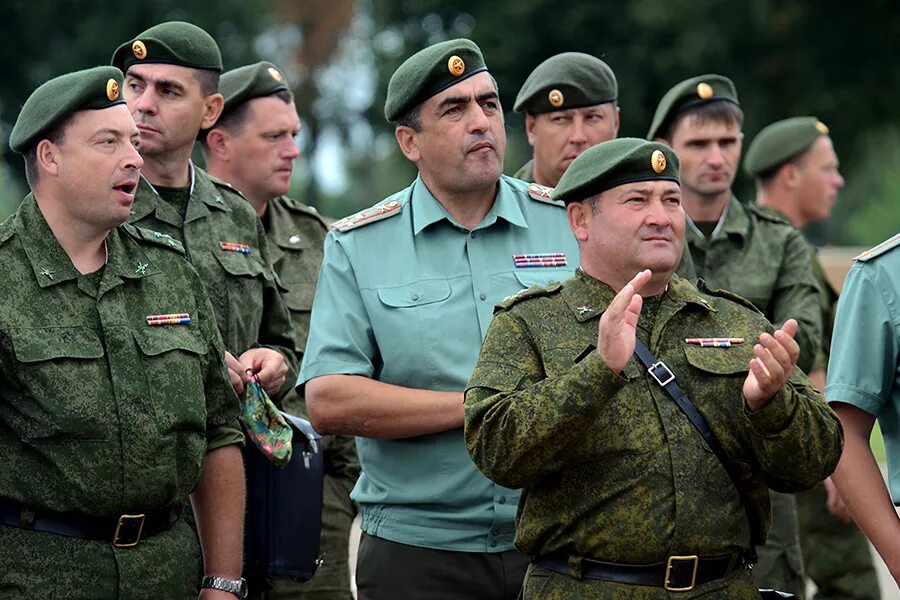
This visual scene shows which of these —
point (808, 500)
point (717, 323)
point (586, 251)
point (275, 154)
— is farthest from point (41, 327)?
point (808, 500)

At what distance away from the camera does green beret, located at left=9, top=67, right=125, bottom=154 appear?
190 inches

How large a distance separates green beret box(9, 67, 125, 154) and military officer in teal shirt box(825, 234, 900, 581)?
2.23m

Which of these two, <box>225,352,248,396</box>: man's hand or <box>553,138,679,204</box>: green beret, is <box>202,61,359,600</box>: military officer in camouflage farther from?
<box>553,138,679,204</box>: green beret

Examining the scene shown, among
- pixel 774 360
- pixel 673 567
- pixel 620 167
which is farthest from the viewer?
pixel 620 167

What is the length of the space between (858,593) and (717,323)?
4399 millimetres

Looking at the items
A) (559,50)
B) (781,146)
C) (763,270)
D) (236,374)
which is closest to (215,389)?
(236,374)

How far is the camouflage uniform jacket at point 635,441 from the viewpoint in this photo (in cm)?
435

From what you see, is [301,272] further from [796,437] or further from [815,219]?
[796,437]

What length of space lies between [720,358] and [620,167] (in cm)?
59

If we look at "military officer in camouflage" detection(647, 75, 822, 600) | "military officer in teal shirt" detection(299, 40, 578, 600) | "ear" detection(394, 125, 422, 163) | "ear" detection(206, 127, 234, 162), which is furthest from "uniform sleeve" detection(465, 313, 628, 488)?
"ear" detection(206, 127, 234, 162)

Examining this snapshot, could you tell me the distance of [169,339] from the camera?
4.82m

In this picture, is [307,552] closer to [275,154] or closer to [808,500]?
[275,154]

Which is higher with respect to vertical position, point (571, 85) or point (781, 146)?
point (571, 85)

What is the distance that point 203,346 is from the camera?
16.2 ft
